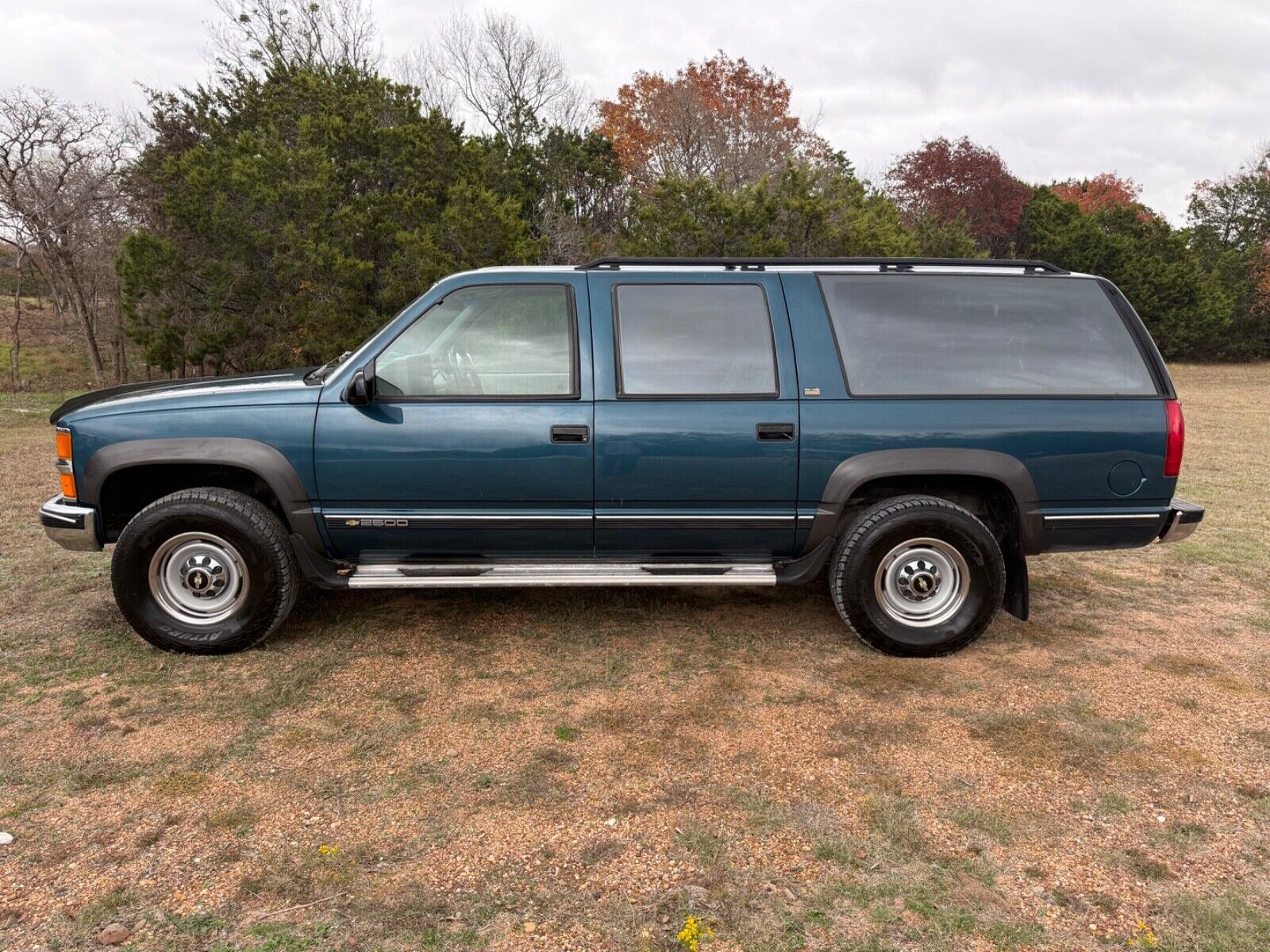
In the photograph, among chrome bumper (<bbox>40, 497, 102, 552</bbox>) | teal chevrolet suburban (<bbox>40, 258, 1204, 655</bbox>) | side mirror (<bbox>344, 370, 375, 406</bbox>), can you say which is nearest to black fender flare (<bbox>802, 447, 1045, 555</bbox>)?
teal chevrolet suburban (<bbox>40, 258, 1204, 655</bbox>)

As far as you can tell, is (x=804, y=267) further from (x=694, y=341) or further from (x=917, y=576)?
(x=917, y=576)

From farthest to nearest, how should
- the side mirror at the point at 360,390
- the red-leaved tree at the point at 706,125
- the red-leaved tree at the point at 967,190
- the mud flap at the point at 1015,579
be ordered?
the red-leaved tree at the point at 967,190
the red-leaved tree at the point at 706,125
the mud flap at the point at 1015,579
the side mirror at the point at 360,390

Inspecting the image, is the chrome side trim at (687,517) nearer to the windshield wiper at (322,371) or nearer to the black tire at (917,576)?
the black tire at (917,576)

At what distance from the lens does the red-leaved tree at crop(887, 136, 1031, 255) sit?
37688 mm

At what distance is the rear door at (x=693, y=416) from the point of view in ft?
13.0

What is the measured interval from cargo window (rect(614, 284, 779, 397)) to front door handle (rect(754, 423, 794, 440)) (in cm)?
15

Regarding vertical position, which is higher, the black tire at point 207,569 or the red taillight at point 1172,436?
the red taillight at point 1172,436

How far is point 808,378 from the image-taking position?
13.2ft

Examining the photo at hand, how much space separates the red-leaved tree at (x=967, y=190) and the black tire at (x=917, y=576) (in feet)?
119

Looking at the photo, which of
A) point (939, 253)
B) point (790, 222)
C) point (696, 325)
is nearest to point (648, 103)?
point (939, 253)

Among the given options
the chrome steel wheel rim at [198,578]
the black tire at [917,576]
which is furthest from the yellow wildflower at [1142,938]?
the chrome steel wheel rim at [198,578]

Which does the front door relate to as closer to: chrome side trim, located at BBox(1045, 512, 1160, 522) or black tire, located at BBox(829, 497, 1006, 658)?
black tire, located at BBox(829, 497, 1006, 658)

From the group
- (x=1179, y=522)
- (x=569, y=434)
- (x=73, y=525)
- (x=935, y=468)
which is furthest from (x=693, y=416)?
(x=73, y=525)

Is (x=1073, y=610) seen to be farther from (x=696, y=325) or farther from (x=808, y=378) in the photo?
(x=696, y=325)
